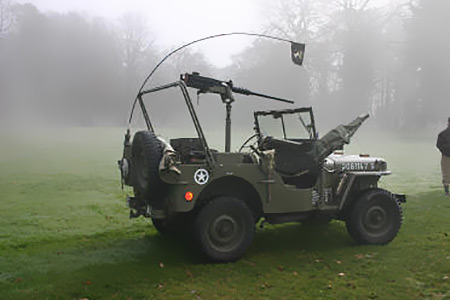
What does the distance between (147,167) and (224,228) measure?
114 centimetres

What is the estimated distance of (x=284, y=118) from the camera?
669cm

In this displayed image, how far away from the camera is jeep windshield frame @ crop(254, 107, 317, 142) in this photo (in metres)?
6.16

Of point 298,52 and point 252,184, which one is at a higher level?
Result: point 298,52

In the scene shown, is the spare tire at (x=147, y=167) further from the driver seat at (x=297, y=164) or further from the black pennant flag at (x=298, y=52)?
the black pennant flag at (x=298, y=52)

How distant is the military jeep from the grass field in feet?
1.18

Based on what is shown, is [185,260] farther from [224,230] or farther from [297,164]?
[297,164]

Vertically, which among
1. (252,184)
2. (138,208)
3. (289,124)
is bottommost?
(138,208)

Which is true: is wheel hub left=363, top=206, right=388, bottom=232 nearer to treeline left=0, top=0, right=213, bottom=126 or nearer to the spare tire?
the spare tire

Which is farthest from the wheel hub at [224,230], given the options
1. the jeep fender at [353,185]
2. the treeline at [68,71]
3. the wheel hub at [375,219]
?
the treeline at [68,71]

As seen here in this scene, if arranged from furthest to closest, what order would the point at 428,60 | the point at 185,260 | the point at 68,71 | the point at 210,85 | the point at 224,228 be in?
1. the point at 428,60
2. the point at 68,71
3. the point at 210,85
4. the point at 185,260
5. the point at 224,228

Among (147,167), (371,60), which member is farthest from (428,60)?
(147,167)

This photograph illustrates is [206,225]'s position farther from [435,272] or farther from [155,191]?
[435,272]

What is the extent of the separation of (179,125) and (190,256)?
1640cm

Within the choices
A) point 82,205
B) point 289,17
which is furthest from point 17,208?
point 289,17
